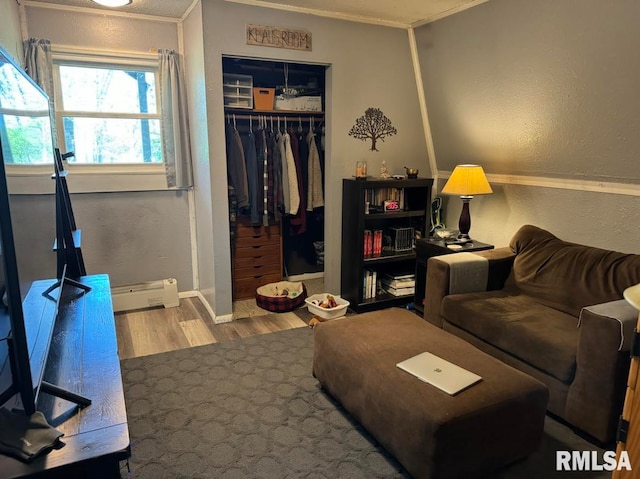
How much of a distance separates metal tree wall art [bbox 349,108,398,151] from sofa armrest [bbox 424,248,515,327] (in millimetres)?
1251

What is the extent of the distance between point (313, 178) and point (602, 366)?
2634 millimetres

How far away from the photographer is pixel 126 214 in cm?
366

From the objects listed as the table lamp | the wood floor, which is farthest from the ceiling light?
the table lamp

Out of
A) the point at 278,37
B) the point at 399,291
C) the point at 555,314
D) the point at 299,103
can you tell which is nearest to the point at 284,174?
the point at 299,103

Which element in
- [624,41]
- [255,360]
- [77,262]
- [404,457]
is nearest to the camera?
[404,457]

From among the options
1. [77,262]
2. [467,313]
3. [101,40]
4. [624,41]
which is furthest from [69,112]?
[624,41]

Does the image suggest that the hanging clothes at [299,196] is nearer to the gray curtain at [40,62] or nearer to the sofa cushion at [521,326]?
the sofa cushion at [521,326]

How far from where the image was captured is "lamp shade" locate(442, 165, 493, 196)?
10.6 ft

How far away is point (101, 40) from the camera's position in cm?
335

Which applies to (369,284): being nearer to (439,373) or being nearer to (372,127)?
(372,127)

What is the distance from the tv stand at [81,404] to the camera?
3.33 feet

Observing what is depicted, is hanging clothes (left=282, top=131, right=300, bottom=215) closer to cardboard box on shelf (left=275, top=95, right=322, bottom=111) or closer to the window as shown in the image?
cardboard box on shelf (left=275, top=95, right=322, bottom=111)

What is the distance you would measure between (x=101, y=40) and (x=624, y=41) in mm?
3438

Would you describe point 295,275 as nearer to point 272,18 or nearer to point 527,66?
point 272,18
